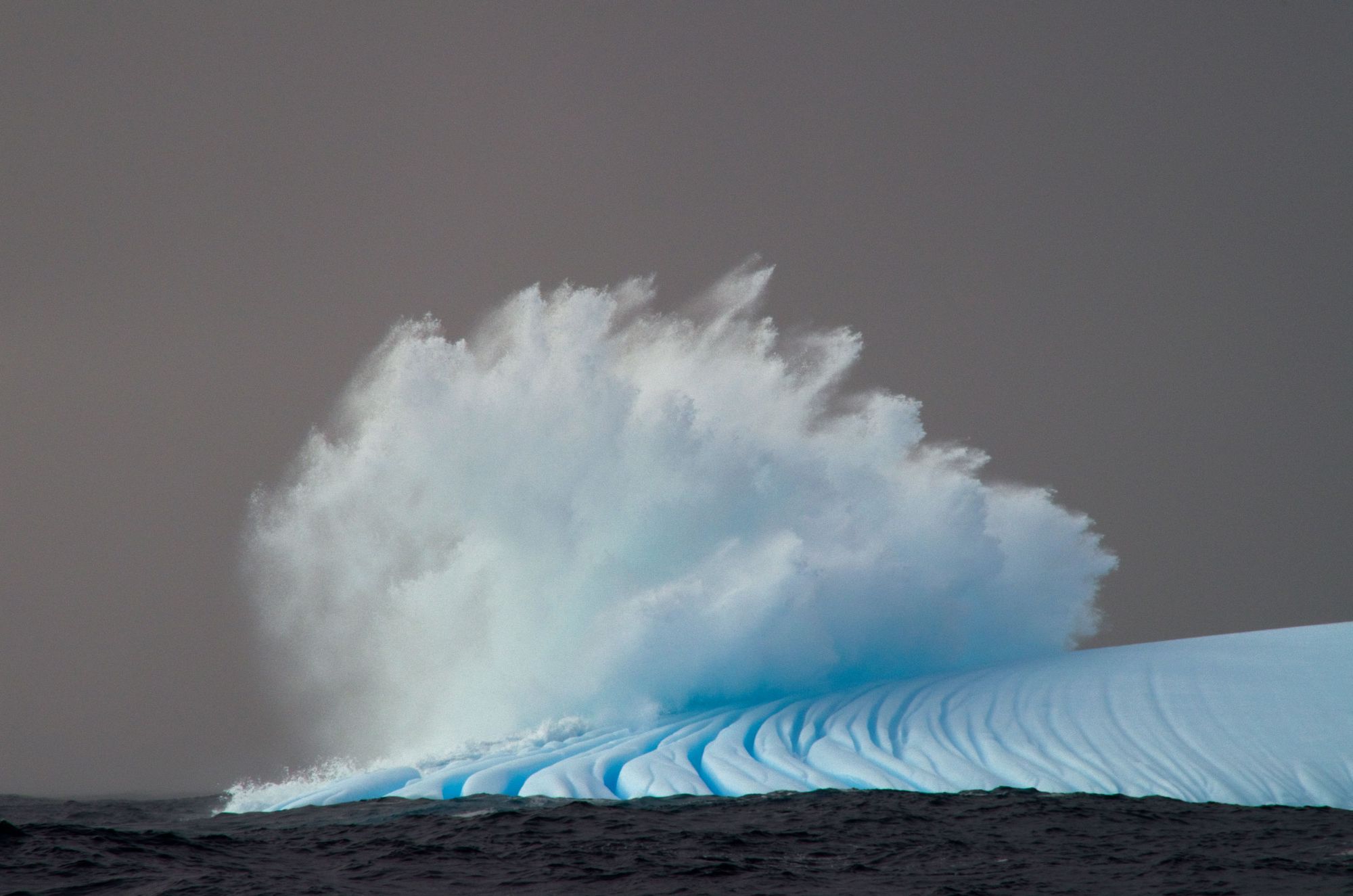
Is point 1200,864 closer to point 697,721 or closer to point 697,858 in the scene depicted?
point 697,858

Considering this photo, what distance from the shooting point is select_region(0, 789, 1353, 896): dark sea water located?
746 centimetres

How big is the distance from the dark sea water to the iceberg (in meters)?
0.86

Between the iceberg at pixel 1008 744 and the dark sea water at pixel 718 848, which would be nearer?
the dark sea water at pixel 718 848

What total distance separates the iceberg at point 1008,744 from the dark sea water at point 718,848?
857 mm

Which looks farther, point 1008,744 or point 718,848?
point 1008,744

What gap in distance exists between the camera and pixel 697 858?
27.2 ft

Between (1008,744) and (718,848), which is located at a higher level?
(1008,744)

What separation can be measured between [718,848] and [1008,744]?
5.53 m

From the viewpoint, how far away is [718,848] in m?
8.70

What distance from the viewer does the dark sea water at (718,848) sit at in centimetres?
746

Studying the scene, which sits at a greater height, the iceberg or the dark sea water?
the iceberg

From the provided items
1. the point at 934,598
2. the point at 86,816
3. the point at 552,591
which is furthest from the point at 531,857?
the point at 934,598

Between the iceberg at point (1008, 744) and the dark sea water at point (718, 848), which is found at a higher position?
the iceberg at point (1008, 744)

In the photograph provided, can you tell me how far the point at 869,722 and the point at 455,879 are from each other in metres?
7.68
